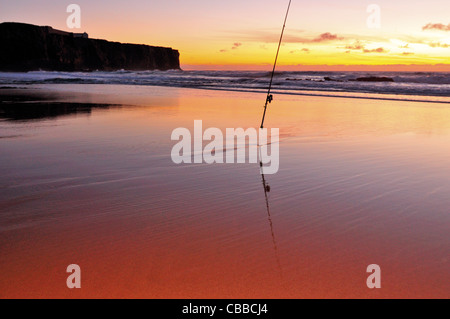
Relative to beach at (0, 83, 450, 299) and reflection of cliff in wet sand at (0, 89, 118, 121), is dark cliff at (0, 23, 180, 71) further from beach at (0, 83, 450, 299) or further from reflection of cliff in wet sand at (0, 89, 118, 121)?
beach at (0, 83, 450, 299)

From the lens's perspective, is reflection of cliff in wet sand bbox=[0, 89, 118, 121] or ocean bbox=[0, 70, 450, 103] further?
ocean bbox=[0, 70, 450, 103]

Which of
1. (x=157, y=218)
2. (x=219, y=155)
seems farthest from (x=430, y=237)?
(x=219, y=155)

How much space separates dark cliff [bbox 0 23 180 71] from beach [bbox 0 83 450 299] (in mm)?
79775

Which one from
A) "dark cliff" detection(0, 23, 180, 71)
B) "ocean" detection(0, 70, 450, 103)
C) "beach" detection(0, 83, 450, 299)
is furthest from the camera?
"dark cliff" detection(0, 23, 180, 71)

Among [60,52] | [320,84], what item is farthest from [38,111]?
[60,52]

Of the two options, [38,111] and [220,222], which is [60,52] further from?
[220,222]

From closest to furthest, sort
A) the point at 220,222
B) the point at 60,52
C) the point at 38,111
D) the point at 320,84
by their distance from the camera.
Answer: the point at 220,222 < the point at 38,111 < the point at 320,84 < the point at 60,52

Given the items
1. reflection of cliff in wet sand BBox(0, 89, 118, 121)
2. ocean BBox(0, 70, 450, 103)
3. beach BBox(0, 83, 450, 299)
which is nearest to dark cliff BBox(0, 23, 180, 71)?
ocean BBox(0, 70, 450, 103)

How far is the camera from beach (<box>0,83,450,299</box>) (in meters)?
2.41

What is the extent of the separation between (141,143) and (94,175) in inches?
84.7

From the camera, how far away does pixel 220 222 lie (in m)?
3.35

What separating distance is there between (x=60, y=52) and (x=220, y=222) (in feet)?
303

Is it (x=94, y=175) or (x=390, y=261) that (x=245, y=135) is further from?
(x=390, y=261)

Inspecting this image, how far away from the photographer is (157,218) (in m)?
3.39
